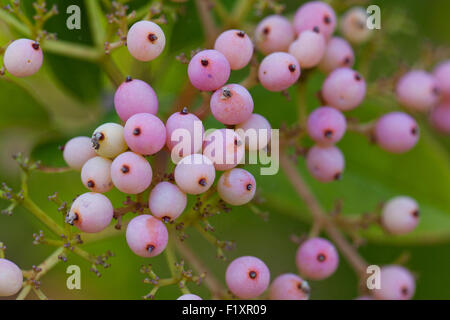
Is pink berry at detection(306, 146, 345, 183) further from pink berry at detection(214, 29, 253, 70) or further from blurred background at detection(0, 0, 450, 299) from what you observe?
pink berry at detection(214, 29, 253, 70)

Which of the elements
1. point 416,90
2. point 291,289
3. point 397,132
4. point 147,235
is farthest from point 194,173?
point 416,90

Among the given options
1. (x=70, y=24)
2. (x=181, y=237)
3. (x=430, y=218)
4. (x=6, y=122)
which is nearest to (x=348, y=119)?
(x=430, y=218)

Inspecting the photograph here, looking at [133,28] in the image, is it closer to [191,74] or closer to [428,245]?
[191,74]

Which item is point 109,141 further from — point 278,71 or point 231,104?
point 278,71

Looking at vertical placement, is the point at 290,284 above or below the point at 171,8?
below

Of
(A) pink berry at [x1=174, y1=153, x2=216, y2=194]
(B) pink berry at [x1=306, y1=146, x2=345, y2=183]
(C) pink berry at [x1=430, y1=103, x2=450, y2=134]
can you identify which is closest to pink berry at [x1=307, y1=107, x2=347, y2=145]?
(B) pink berry at [x1=306, y1=146, x2=345, y2=183]
